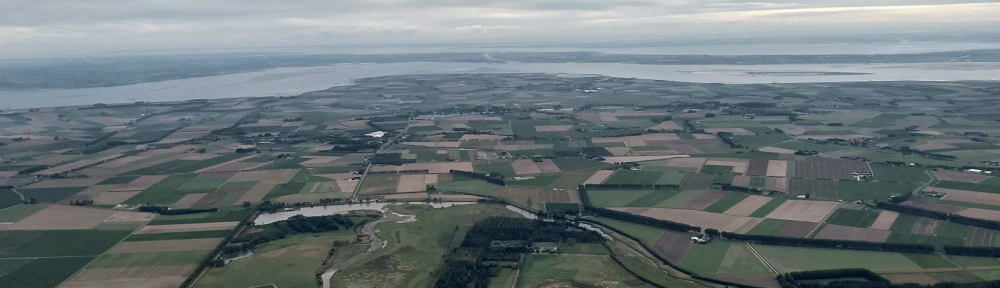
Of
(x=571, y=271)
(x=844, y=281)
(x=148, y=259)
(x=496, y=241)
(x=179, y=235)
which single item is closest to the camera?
(x=844, y=281)

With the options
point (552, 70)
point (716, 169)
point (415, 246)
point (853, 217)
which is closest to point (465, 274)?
point (415, 246)

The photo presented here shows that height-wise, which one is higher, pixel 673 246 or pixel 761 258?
pixel 761 258

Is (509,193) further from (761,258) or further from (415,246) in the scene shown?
(761,258)

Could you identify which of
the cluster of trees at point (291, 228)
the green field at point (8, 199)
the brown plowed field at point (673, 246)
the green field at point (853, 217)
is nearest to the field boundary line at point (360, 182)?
the cluster of trees at point (291, 228)

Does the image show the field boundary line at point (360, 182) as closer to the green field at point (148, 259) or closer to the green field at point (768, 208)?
the green field at point (148, 259)

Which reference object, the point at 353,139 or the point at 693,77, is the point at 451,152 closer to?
the point at 353,139

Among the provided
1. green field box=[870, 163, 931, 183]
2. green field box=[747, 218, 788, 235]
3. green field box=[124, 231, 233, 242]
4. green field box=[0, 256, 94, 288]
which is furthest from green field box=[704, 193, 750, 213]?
green field box=[0, 256, 94, 288]

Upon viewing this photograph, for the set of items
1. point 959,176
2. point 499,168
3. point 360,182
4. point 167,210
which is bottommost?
point 360,182
